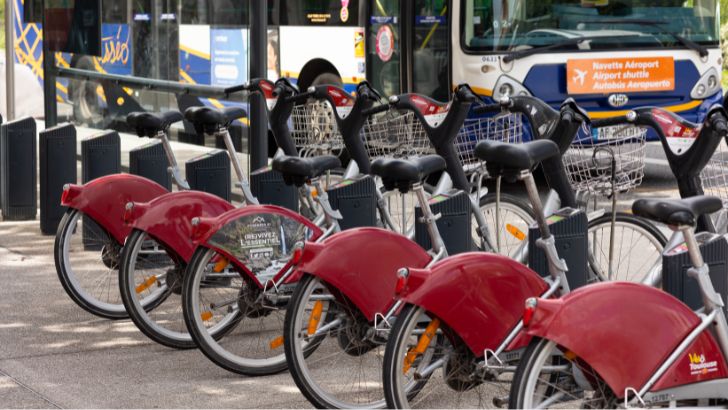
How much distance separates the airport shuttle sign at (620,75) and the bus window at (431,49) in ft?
3.99

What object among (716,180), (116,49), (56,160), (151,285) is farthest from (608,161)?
(116,49)

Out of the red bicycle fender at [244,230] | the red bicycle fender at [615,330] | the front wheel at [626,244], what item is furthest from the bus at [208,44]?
the red bicycle fender at [615,330]

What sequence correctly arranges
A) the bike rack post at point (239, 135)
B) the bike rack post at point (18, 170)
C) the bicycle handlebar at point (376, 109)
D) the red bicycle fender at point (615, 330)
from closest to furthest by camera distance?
the red bicycle fender at point (615, 330), the bicycle handlebar at point (376, 109), the bike rack post at point (239, 135), the bike rack post at point (18, 170)

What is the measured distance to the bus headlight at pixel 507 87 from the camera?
38.4 ft

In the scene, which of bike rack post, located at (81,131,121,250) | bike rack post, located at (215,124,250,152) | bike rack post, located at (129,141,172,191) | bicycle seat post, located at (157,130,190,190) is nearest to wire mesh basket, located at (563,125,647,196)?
bicycle seat post, located at (157,130,190,190)

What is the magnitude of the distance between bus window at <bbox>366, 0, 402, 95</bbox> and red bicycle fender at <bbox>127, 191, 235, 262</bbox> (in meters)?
6.67

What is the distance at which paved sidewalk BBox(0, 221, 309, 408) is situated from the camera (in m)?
5.58

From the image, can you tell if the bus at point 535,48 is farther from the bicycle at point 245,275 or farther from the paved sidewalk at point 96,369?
the bicycle at point 245,275

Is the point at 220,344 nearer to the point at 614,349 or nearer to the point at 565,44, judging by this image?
the point at 614,349

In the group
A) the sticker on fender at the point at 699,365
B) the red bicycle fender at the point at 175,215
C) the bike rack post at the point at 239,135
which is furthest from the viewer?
the bike rack post at the point at 239,135

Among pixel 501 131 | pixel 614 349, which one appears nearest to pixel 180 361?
pixel 501 131

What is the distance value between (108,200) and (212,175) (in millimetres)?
966

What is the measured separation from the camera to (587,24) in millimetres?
12062

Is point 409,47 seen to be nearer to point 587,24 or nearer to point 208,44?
point 587,24
